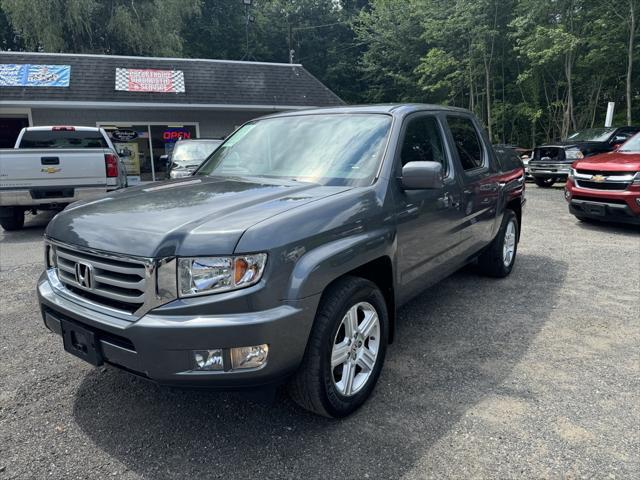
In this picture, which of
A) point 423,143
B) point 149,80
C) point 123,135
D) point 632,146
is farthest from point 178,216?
point 123,135

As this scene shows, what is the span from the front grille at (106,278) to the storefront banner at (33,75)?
15431 millimetres

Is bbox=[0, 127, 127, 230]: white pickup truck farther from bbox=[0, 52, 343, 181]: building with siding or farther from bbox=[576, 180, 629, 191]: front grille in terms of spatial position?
bbox=[0, 52, 343, 181]: building with siding

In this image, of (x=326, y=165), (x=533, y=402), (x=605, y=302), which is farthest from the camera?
(x=605, y=302)

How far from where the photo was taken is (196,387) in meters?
2.24

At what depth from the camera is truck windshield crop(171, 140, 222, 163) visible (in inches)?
432

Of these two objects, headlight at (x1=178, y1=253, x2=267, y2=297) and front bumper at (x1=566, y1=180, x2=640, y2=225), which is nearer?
headlight at (x1=178, y1=253, x2=267, y2=297)

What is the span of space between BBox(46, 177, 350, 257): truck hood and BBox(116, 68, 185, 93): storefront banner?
14.7 meters

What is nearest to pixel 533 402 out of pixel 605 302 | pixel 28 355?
pixel 605 302

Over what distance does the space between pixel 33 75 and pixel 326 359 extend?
16.9m

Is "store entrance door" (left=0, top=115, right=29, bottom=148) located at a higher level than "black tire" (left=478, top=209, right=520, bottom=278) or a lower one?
higher

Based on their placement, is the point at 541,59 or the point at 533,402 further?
the point at 541,59

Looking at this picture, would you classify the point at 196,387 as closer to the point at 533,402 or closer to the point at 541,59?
the point at 533,402

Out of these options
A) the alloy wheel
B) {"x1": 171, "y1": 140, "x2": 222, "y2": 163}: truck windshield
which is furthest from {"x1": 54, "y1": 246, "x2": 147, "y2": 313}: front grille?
{"x1": 171, "y1": 140, "x2": 222, "y2": 163}: truck windshield

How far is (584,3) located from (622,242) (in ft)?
45.1
